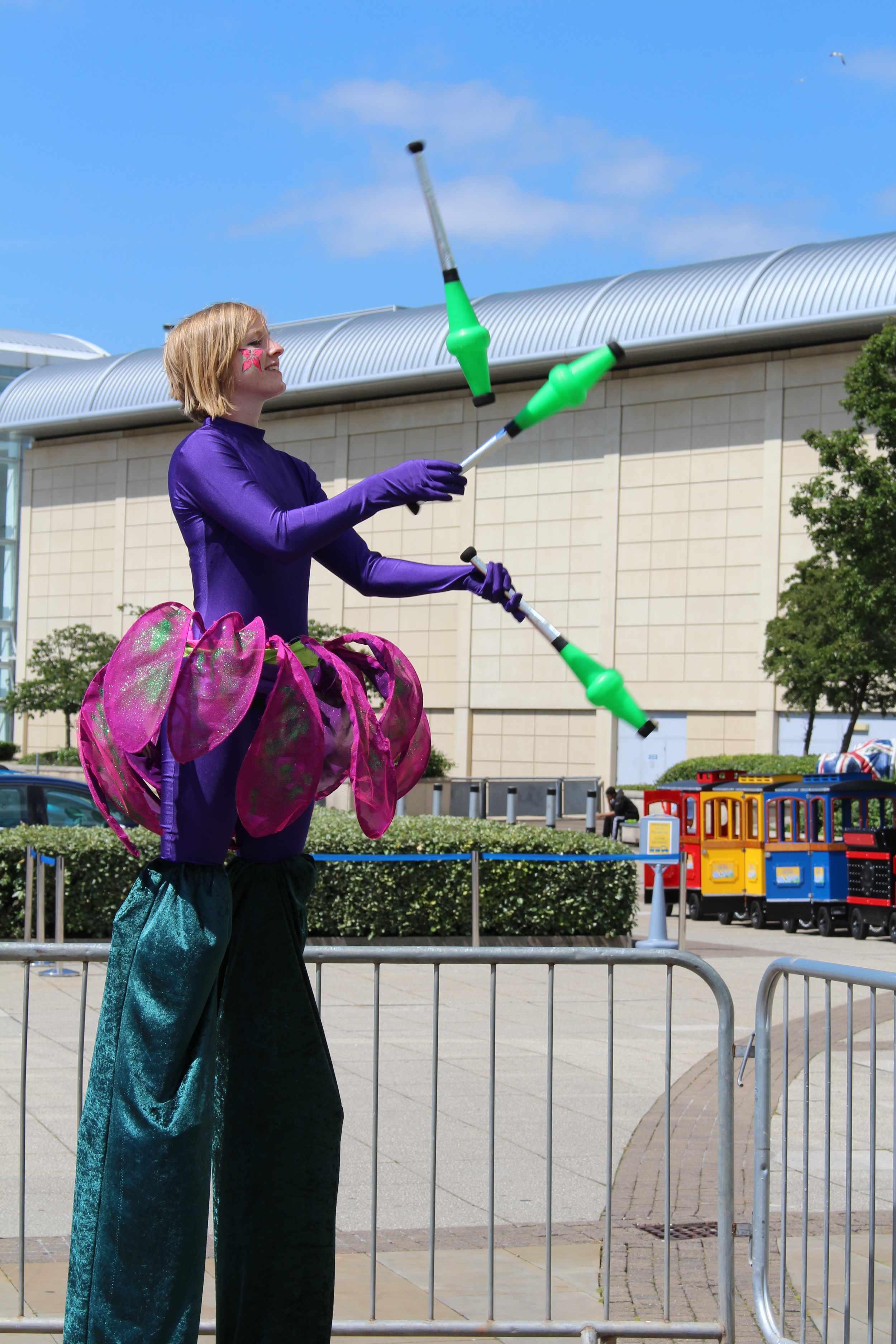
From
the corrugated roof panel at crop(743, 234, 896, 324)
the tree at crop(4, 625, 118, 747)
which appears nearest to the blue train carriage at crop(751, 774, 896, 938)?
the corrugated roof panel at crop(743, 234, 896, 324)

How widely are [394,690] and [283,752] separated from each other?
1.28 feet

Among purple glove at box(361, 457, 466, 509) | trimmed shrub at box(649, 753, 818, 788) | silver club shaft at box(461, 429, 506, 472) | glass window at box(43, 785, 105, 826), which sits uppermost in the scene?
silver club shaft at box(461, 429, 506, 472)

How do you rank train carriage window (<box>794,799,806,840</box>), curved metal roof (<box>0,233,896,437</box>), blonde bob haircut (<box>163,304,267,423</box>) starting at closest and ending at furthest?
blonde bob haircut (<box>163,304,267,423</box>)
train carriage window (<box>794,799,806,840</box>)
curved metal roof (<box>0,233,896,437</box>)

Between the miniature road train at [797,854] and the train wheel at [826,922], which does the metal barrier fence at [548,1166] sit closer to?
the miniature road train at [797,854]

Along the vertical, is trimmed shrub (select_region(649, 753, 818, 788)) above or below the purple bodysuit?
below

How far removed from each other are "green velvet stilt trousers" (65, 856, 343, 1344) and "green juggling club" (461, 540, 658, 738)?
826 millimetres

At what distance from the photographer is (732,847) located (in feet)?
66.0

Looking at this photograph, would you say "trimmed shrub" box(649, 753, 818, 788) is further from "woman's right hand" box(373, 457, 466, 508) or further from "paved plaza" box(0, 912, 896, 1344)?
"woman's right hand" box(373, 457, 466, 508)

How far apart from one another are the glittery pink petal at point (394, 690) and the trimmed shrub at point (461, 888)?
10.5 metres

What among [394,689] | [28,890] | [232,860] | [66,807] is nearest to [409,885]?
[28,890]

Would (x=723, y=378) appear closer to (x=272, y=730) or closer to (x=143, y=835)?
(x=143, y=835)

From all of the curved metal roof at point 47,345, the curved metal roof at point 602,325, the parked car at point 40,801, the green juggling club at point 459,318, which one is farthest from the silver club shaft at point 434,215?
the curved metal roof at point 47,345

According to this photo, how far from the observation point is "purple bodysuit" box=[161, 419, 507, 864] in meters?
3.06

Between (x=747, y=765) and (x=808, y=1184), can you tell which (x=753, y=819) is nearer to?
(x=808, y=1184)
